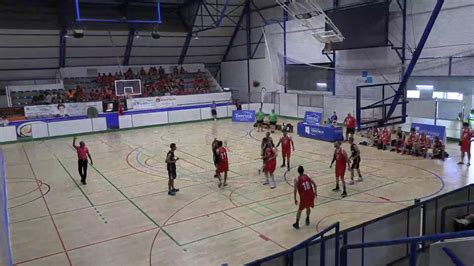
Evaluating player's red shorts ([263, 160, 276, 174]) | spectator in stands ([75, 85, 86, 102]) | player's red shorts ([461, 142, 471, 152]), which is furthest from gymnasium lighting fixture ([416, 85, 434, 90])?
spectator in stands ([75, 85, 86, 102])

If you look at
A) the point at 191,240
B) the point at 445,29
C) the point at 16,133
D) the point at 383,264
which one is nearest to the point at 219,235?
the point at 191,240

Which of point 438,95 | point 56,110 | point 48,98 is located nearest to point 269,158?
point 438,95

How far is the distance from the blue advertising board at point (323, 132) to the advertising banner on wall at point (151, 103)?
589 inches

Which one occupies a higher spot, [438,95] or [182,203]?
[438,95]

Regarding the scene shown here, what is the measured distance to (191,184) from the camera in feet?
47.4

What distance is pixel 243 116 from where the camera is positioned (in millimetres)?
31156

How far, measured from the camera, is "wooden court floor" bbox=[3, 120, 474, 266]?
927 centimetres

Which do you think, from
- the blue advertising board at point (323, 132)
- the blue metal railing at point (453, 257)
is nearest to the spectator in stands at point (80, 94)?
the blue advertising board at point (323, 132)

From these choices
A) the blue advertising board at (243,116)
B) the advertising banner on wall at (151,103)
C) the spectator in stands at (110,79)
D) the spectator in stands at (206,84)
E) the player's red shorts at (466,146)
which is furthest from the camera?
the spectator in stands at (206,84)

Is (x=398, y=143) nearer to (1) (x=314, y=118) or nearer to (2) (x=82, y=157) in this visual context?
(1) (x=314, y=118)

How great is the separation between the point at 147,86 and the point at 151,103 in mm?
5101

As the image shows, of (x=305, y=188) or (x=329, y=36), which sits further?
(x=329, y=36)

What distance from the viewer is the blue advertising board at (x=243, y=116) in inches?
1217

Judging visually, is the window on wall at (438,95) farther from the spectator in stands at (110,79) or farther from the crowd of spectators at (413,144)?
the spectator in stands at (110,79)
